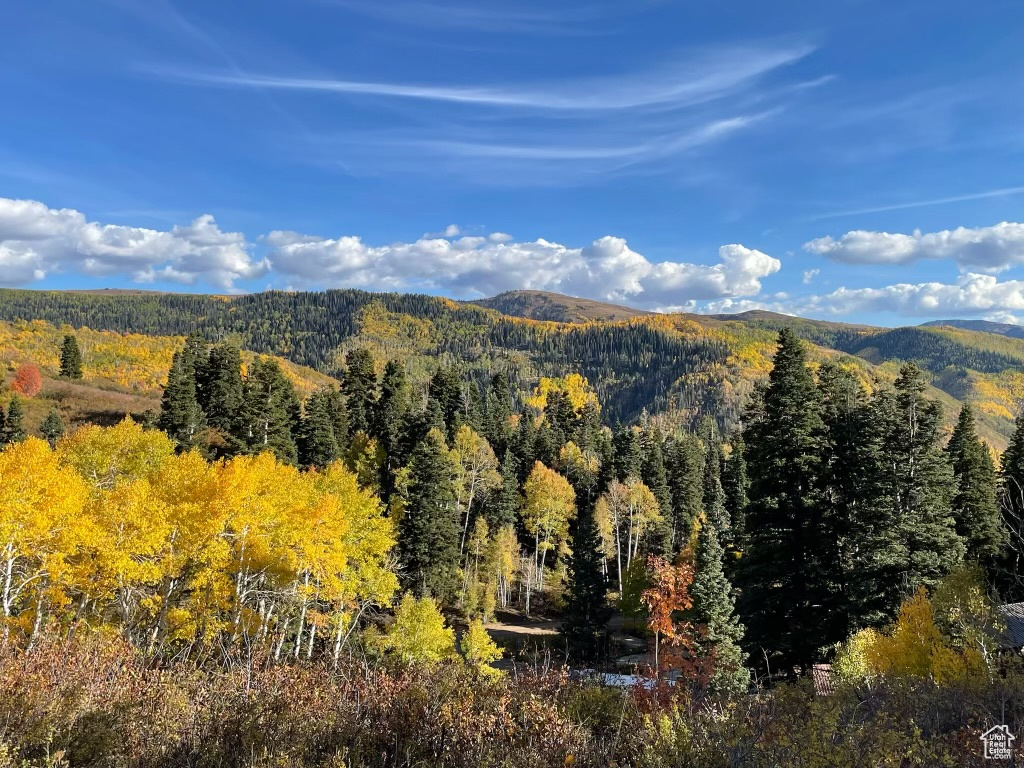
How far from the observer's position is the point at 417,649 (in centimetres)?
2795

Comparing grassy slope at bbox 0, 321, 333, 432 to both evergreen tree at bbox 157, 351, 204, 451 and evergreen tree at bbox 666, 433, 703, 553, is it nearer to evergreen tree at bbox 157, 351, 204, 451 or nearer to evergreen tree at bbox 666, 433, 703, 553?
evergreen tree at bbox 157, 351, 204, 451

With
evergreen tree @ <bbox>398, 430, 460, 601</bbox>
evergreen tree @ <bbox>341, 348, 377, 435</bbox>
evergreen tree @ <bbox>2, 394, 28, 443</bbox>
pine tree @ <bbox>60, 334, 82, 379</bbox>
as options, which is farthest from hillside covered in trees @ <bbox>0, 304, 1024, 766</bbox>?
pine tree @ <bbox>60, 334, 82, 379</bbox>

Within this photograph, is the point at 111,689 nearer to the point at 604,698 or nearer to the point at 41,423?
the point at 604,698

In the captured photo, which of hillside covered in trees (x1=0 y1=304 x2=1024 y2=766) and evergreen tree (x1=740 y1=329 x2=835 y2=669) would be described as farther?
evergreen tree (x1=740 y1=329 x2=835 y2=669)

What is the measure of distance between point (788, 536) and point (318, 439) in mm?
44645

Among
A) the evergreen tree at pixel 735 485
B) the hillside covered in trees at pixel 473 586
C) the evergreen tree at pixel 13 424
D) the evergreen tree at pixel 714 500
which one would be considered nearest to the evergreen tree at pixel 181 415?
the hillside covered in trees at pixel 473 586

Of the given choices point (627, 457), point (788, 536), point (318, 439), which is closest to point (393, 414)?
point (318, 439)

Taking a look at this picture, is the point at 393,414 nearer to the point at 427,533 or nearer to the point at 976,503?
the point at 427,533

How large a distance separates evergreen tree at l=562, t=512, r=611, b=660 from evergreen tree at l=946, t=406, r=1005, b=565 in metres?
19.7

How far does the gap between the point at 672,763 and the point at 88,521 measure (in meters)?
22.4

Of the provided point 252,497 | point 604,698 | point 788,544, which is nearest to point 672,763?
point 604,698

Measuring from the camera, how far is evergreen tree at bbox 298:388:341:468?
5769cm

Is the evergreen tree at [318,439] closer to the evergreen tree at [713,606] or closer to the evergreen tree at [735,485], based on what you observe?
the evergreen tree at [735,485]

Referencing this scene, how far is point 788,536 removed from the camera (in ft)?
79.6
